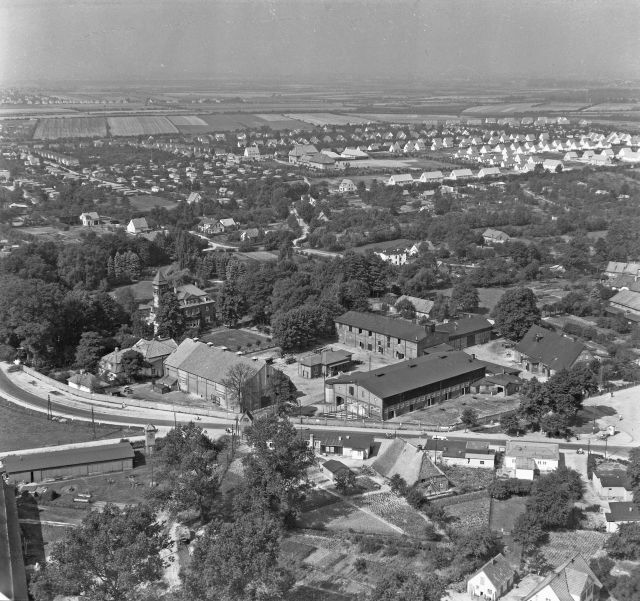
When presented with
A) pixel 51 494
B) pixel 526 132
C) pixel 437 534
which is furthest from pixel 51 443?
pixel 526 132

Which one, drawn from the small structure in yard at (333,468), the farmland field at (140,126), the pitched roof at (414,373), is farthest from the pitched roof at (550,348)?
the farmland field at (140,126)

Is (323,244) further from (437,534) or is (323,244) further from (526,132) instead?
(526,132)

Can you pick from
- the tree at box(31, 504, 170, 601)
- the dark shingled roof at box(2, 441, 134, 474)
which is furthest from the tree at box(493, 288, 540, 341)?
the tree at box(31, 504, 170, 601)

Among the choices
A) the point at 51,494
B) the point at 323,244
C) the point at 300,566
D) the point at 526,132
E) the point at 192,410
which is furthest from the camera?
the point at 526,132

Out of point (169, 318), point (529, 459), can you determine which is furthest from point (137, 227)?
point (529, 459)

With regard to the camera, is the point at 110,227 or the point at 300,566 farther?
the point at 110,227

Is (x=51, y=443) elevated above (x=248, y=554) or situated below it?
below

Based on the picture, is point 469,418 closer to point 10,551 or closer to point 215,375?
point 215,375
